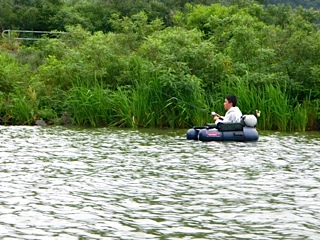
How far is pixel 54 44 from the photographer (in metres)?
33.2

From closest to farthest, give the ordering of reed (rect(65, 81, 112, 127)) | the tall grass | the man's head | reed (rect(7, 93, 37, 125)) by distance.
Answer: the man's head → the tall grass → reed (rect(65, 81, 112, 127)) → reed (rect(7, 93, 37, 125))

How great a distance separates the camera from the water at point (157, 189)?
418 inches

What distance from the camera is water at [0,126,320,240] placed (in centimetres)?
1062

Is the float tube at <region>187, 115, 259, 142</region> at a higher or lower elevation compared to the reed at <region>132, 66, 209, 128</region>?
lower

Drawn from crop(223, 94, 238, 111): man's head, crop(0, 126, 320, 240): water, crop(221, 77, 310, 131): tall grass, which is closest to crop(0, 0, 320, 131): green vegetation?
crop(221, 77, 310, 131): tall grass

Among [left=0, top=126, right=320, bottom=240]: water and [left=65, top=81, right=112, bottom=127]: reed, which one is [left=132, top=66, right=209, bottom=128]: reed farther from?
[left=0, top=126, right=320, bottom=240]: water

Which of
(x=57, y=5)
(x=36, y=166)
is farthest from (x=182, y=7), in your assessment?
(x=36, y=166)

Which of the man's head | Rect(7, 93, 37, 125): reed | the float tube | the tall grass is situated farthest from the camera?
Rect(7, 93, 37, 125): reed

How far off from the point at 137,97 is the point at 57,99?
3650 mm

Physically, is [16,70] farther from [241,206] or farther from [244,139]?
[241,206]

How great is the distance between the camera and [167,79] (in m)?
26.8

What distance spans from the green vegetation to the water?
4402 millimetres

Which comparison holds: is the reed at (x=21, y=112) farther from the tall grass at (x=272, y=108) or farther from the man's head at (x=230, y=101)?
the man's head at (x=230, y=101)

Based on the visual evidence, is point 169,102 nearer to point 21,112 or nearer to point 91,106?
point 91,106
